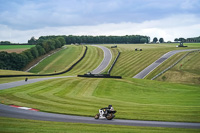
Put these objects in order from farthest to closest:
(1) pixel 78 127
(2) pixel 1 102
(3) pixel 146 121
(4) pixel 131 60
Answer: (4) pixel 131 60, (2) pixel 1 102, (3) pixel 146 121, (1) pixel 78 127

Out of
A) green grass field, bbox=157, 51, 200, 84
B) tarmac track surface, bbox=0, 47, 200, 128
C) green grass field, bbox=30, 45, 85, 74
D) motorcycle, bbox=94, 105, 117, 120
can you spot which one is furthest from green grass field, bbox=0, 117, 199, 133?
green grass field, bbox=30, 45, 85, 74

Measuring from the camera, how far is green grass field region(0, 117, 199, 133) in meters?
18.8

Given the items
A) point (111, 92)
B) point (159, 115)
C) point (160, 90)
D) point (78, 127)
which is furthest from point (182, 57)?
point (78, 127)

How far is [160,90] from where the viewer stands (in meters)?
50.5

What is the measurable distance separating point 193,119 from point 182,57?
74.4 metres

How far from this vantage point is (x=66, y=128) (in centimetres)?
1964

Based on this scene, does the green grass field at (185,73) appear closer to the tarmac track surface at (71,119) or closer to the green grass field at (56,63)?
the green grass field at (56,63)

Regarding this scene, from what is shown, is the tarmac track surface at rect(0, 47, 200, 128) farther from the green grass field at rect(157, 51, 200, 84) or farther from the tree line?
the tree line

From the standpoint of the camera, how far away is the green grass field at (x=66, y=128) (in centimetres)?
1880

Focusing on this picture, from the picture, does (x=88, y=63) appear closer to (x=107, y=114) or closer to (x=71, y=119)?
(x=107, y=114)

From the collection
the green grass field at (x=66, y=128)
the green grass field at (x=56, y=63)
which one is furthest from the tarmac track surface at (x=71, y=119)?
the green grass field at (x=56, y=63)

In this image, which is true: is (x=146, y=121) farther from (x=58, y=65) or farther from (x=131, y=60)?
(x=58, y=65)

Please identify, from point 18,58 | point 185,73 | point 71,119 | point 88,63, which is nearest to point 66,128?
point 71,119

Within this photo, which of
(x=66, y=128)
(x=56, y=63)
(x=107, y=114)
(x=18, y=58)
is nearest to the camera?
(x=66, y=128)
